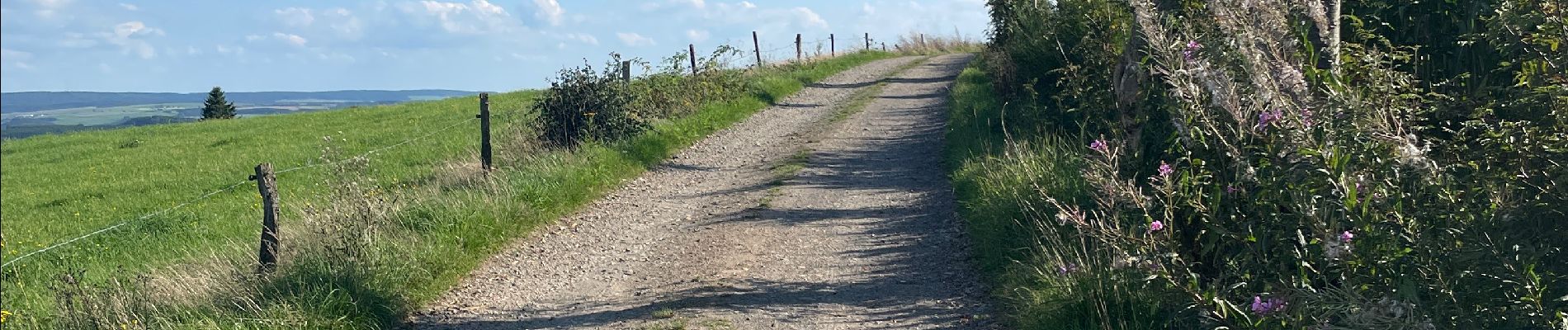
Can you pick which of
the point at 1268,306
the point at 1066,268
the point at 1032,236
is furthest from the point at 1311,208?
the point at 1032,236

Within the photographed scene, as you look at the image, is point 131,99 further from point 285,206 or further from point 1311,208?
point 1311,208

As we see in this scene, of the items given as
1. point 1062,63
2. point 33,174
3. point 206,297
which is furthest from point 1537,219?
point 33,174

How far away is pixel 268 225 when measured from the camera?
7.27 meters

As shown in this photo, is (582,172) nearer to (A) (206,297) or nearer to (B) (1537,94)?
Answer: (A) (206,297)

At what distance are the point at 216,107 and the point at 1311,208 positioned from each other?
44.2m

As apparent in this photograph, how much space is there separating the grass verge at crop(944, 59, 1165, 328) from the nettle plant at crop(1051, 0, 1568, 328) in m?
0.59

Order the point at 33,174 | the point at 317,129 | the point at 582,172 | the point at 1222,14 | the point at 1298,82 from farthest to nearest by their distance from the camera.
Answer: the point at 317,129, the point at 33,174, the point at 582,172, the point at 1222,14, the point at 1298,82

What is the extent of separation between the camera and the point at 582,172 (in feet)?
37.9

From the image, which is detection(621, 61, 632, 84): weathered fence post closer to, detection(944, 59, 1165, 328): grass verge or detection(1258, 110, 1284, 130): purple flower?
detection(944, 59, 1165, 328): grass verge

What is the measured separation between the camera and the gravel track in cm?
669

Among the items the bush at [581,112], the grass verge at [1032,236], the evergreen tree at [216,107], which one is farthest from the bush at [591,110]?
the evergreen tree at [216,107]

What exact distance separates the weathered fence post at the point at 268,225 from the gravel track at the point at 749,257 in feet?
3.56

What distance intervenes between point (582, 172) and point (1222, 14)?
8.15 meters

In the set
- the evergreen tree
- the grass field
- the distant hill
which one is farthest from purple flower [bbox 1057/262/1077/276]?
the distant hill
